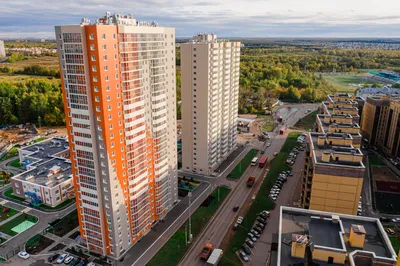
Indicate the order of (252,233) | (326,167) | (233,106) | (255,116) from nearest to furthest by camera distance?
(326,167), (252,233), (233,106), (255,116)

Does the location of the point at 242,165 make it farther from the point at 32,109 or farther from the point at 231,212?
the point at 32,109

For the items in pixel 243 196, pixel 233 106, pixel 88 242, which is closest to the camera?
pixel 88 242

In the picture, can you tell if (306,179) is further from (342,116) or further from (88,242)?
(88,242)

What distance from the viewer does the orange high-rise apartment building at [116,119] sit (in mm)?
43281

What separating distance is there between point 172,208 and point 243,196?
1767 centimetres

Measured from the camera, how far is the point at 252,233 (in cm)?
5916

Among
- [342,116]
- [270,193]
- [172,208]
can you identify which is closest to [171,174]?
[172,208]

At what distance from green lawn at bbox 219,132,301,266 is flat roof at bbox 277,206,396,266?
60.1 ft

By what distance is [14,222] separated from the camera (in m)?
63.5

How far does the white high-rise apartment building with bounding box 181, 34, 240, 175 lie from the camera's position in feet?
249

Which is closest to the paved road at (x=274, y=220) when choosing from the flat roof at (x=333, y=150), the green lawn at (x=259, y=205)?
the green lawn at (x=259, y=205)

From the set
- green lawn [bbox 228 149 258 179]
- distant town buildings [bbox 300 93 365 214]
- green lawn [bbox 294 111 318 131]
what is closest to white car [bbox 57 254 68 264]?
distant town buildings [bbox 300 93 365 214]

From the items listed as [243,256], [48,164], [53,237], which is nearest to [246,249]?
[243,256]

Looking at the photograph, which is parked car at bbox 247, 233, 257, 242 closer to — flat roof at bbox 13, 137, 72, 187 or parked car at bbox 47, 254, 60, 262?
parked car at bbox 47, 254, 60, 262
